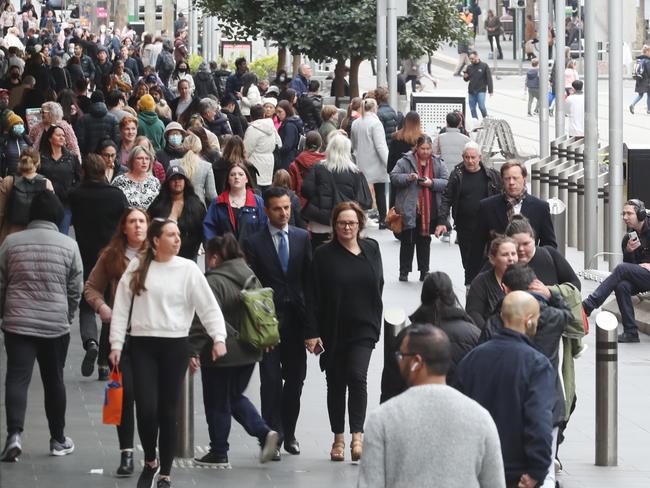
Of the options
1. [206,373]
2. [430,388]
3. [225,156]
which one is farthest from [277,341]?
[225,156]

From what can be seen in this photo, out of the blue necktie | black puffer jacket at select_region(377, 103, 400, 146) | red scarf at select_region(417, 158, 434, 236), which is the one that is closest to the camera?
the blue necktie

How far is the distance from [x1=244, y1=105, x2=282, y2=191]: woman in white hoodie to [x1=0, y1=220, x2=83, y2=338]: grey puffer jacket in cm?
1019

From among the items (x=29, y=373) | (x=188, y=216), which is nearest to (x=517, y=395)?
(x=29, y=373)

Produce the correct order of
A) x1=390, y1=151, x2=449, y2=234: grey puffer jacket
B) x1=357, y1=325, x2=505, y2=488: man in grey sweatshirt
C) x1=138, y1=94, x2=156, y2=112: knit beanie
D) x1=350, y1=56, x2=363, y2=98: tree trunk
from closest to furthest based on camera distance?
1. x1=357, y1=325, x2=505, y2=488: man in grey sweatshirt
2. x1=390, y1=151, x2=449, y2=234: grey puffer jacket
3. x1=138, y1=94, x2=156, y2=112: knit beanie
4. x1=350, y1=56, x2=363, y2=98: tree trunk

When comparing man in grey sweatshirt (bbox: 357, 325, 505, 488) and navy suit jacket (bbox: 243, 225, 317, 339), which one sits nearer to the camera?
man in grey sweatshirt (bbox: 357, 325, 505, 488)

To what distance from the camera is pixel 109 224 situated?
1356 cm

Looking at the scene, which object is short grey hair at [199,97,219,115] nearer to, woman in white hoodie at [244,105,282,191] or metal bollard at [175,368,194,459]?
woman in white hoodie at [244,105,282,191]

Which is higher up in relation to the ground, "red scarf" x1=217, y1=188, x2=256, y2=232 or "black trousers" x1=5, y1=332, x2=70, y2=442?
"red scarf" x1=217, y1=188, x2=256, y2=232

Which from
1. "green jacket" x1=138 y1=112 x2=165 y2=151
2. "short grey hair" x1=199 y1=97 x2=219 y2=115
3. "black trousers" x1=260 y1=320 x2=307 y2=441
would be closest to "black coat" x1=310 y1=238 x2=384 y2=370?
"black trousers" x1=260 y1=320 x2=307 y2=441

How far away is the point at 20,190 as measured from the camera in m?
12.7

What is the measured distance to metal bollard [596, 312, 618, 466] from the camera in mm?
10523

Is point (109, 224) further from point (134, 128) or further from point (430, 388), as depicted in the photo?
point (430, 388)

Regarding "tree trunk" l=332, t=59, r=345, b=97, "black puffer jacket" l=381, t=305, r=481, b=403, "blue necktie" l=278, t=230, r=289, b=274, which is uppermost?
"tree trunk" l=332, t=59, r=345, b=97

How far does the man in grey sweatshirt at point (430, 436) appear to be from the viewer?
6.06 meters
